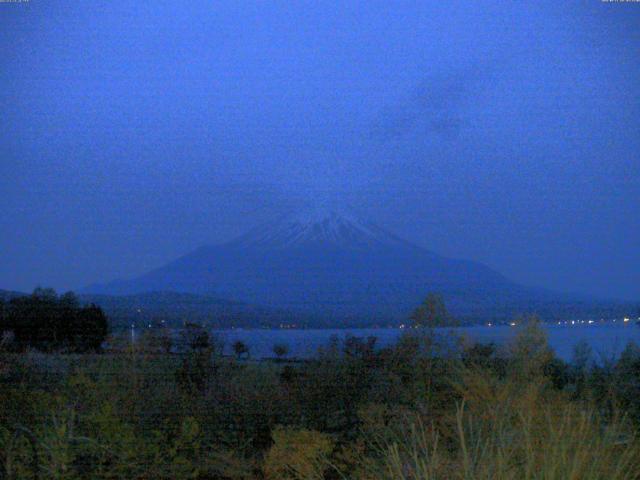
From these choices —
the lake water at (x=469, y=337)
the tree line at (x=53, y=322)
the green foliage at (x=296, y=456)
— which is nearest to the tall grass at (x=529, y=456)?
the green foliage at (x=296, y=456)

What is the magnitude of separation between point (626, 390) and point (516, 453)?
4.16 m

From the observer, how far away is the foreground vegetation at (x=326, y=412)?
4.57 metres

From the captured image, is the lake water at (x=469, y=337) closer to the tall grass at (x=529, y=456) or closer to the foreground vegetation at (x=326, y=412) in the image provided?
the foreground vegetation at (x=326, y=412)

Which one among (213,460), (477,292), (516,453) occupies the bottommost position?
(213,460)

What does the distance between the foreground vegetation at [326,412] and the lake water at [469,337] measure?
0.16 meters

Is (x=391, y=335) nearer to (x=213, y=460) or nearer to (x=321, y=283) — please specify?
(x=213, y=460)

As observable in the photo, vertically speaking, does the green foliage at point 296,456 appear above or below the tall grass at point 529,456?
below

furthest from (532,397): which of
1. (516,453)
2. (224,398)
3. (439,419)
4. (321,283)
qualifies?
(321,283)

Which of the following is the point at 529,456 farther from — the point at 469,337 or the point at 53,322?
the point at 53,322

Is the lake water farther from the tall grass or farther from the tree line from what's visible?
the tall grass

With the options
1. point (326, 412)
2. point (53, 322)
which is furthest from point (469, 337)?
point (53, 322)

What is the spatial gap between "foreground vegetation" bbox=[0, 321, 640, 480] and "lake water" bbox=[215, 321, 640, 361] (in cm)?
16

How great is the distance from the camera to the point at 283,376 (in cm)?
848

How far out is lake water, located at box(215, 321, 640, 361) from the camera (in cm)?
869
